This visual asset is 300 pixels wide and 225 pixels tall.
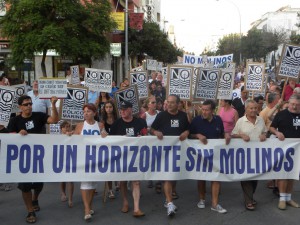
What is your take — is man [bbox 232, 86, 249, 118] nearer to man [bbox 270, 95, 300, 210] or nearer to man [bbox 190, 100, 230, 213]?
man [bbox 270, 95, 300, 210]

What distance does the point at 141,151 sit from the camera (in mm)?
6242

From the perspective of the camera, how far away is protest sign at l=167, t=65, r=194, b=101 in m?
8.16

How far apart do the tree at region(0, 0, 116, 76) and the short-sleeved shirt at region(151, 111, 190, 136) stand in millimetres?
11920

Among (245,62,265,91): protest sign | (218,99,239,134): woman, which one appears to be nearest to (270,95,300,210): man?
(218,99,239,134): woman

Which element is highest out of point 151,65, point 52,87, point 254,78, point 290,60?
point 151,65

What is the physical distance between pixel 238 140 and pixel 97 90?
4300 millimetres

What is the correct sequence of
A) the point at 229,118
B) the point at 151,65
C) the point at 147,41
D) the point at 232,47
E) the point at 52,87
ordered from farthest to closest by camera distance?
1. the point at 232,47
2. the point at 147,41
3. the point at 151,65
4. the point at 229,118
5. the point at 52,87

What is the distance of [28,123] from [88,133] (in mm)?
865

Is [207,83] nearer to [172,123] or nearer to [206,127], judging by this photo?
[206,127]

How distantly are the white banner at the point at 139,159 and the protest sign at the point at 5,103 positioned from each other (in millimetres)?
613

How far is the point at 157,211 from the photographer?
631 cm

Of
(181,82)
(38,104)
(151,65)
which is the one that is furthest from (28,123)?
(151,65)

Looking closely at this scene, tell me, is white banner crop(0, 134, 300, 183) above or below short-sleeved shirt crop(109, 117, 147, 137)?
below

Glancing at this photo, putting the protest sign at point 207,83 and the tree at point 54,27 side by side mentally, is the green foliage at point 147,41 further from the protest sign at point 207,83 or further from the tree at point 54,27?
the protest sign at point 207,83
